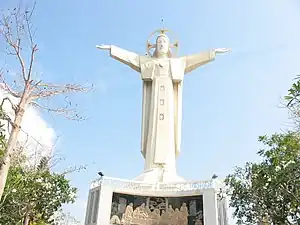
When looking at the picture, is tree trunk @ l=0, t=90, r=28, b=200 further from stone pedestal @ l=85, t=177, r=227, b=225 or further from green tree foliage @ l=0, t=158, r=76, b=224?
green tree foliage @ l=0, t=158, r=76, b=224

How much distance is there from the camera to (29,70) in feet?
17.2

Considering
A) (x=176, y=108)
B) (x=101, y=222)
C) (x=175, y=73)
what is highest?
(x=175, y=73)

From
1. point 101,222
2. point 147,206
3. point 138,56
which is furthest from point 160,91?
point 101,222

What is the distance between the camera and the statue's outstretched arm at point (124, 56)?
15320 millimetres

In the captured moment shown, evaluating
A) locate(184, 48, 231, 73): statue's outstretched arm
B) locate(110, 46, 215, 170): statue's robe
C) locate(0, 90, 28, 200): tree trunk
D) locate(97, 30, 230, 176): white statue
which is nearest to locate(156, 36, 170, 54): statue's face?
locate(97, 30, 230, 176): white statue

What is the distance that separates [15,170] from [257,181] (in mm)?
7952

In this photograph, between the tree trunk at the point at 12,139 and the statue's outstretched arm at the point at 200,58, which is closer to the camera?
the tree trunk at the point at 12,139

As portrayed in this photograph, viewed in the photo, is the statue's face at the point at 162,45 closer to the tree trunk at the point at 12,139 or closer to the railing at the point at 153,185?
the railing at the point at 153,185

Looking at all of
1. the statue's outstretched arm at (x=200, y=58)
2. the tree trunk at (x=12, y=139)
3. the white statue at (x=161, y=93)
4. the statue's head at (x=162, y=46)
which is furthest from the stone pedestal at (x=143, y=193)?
the statue's head at (x=162, y=46)

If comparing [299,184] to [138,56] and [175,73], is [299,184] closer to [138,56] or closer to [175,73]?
[175,73]

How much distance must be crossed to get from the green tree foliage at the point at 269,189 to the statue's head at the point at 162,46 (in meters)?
6.64

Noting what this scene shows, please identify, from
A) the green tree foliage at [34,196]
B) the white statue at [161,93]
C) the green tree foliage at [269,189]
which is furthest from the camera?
the white statue at [161,93]

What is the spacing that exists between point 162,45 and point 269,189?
822 centimetres

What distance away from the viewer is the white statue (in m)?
13.6
